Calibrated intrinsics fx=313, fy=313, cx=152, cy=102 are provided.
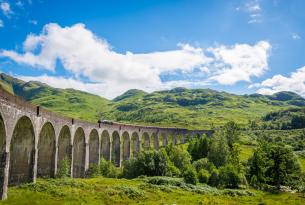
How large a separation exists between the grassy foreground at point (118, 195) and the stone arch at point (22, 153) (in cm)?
242

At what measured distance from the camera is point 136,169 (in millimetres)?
63719

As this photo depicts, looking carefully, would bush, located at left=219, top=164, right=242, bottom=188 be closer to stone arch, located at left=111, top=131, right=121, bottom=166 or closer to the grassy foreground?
the grassy foreground

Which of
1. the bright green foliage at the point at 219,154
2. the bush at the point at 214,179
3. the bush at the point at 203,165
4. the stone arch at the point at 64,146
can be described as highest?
the stone arch at the point at 64,146

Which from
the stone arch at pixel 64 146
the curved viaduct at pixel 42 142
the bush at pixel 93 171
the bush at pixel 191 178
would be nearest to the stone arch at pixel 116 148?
the curved viaduct at pixel 42 142

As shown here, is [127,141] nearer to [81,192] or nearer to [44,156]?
[44,156]

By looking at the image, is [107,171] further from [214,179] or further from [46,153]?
[214,179]

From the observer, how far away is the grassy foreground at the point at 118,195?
36391 millimetres

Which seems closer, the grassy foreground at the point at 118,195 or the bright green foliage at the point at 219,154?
the grassy foreground at the point at 118,195

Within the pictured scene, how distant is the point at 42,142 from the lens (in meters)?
48.4

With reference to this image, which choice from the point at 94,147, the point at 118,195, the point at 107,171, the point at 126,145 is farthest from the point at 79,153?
the point at 126,145

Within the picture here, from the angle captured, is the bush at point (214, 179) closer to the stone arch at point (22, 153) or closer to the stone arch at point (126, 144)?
the stone arch at point (126, 144)

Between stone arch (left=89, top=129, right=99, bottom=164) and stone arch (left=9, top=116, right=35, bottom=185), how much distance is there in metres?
27.6

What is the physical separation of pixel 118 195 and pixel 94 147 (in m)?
29.9

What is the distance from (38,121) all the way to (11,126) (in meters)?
8.47
